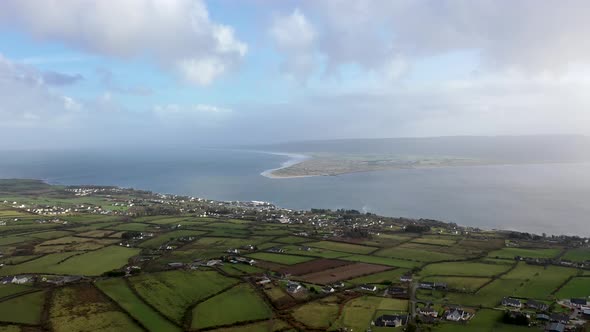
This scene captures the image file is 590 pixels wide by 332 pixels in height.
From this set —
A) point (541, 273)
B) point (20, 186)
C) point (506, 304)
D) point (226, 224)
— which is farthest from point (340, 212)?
point (20, 186)

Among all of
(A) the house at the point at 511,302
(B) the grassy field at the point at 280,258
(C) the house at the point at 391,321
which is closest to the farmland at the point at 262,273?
(B) the grassy field at the point at 280,258

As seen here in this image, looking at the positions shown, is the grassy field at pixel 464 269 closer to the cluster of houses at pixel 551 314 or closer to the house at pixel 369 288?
the house at pixel 369 288

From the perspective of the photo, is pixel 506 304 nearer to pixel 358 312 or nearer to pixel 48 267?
pixel 358 312

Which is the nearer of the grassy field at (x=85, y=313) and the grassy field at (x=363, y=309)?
the grassy field at (x=85, y=313)

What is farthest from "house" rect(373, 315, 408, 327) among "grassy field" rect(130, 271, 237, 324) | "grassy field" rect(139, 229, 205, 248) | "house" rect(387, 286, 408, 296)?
"grassy field" rect(139, 229, 205, 248)

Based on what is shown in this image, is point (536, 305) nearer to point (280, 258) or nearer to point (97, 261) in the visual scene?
point (280, 258)

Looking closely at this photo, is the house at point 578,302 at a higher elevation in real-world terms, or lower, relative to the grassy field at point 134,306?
higher

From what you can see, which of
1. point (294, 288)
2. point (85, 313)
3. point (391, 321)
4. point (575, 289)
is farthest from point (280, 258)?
point (575, 289)
